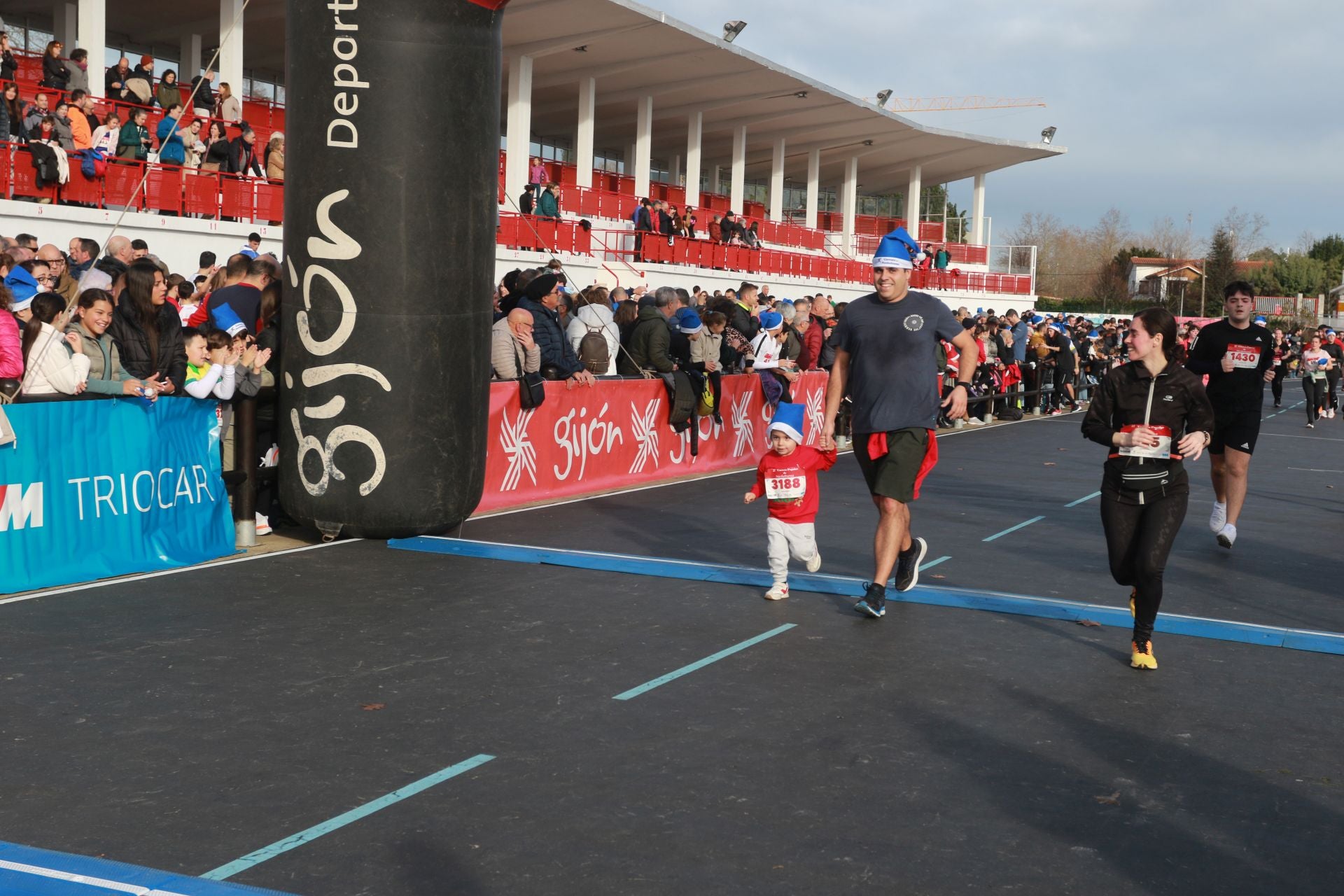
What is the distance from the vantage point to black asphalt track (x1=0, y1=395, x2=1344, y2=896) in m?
4.26

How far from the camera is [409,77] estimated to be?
912cm

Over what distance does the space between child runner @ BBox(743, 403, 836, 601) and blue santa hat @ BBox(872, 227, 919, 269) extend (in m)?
1.01

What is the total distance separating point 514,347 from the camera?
39.6 ft

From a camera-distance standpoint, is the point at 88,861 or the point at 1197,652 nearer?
the point at 88,861

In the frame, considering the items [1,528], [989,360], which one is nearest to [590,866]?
[1,528]

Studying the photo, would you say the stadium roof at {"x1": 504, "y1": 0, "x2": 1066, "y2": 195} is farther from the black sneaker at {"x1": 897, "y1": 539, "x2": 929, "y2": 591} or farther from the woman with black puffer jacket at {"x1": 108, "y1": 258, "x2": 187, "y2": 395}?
the black sneaker at {"x1": 897, "y1": 539, "x2": 929, "y2": 591}

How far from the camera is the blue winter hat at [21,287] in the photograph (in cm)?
1018

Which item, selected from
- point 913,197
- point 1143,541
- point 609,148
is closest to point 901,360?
point 1143,541

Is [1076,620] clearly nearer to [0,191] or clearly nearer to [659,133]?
[0,191]

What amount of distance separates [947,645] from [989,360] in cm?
1834

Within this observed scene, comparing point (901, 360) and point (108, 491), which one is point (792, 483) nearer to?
point (901, 360)

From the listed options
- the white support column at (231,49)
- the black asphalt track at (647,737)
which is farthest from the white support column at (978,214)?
the black asphalt track at (647,737)

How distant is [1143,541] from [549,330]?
7082 millimetres

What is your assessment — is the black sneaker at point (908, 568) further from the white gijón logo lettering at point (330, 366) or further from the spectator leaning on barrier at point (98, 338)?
the spectator leaning on barrier at point (98, 338)
